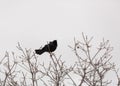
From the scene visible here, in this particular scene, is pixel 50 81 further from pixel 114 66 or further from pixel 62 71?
pixel 114 66

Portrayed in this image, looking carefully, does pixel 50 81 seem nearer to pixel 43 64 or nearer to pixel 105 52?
pixel 43 64

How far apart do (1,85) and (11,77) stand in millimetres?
395


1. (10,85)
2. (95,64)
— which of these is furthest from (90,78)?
(10,85)

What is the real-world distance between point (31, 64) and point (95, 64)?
200 centimetres

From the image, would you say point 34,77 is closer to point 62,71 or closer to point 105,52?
point 62,71

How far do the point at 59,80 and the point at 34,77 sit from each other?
32.2 inches

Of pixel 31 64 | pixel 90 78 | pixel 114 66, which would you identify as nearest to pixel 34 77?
pixel 31 64

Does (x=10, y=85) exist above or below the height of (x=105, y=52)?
below

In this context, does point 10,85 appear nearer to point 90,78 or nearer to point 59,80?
point 59,80

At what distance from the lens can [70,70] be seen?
11.7 metres

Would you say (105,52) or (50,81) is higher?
(105,52)

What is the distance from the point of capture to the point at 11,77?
1197 centimetres

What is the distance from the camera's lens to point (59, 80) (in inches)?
451

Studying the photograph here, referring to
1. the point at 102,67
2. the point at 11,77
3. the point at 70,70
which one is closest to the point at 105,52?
the point at 102,67
